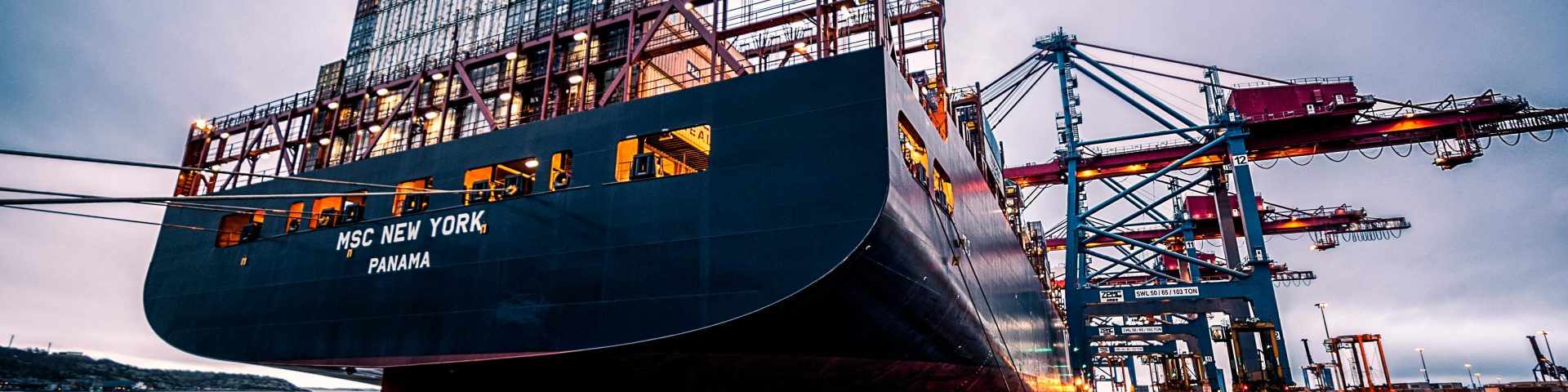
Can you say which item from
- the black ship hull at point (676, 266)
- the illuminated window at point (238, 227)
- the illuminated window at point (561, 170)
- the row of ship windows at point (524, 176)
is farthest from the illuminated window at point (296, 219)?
the illuminated window at point (561, 170)

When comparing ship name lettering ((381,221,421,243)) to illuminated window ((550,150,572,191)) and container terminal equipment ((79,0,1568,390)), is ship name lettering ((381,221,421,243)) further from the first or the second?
illuminated window ((550,150,572,191))

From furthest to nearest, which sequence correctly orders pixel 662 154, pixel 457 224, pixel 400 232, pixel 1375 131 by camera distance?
pixel 1375 131 < pixel 400 232 < pixel 662 154 < pixel 457 224

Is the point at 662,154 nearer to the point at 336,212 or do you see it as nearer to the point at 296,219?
the point at 336,212

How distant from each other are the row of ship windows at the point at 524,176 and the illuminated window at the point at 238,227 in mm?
283

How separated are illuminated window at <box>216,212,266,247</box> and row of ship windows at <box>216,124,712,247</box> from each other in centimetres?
28

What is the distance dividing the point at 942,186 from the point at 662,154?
208 inches

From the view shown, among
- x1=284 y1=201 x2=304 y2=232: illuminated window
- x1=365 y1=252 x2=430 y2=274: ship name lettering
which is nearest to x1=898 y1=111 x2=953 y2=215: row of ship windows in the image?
x1=365 y1=252 x2=430 y2=274: ship name lettering

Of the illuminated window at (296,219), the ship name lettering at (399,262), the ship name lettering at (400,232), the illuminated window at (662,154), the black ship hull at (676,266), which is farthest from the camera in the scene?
the illuminated window at (296,219)

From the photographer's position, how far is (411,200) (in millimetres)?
12773

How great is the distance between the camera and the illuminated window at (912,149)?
1110cm

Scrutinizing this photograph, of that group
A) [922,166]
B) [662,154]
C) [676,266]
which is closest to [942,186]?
[922,166]

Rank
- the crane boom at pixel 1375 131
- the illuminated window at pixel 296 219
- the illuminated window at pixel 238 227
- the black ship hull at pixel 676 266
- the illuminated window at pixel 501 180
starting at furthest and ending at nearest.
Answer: the crane boom at pixel 1375 131, the illuminated window at pixel 238 227, the illuminated window at pixel 296 219, the illuminated window at pixel 501 180, the black ship hull at pixel 676 266

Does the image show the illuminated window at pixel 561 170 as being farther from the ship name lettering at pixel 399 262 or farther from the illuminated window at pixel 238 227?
the illuminated window at pixel 238 227

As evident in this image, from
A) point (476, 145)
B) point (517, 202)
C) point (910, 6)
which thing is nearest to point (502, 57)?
point (476, 145)
